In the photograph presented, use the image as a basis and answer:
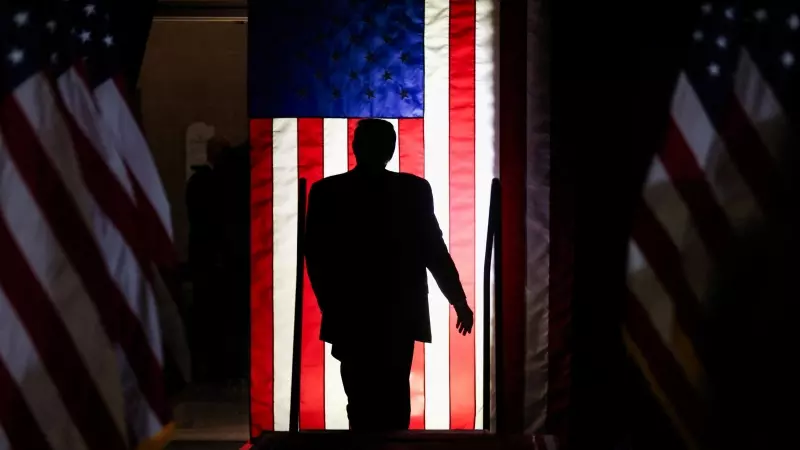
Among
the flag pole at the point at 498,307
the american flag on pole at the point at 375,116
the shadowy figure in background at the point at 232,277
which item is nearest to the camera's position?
the flag pole at the point at 498,307

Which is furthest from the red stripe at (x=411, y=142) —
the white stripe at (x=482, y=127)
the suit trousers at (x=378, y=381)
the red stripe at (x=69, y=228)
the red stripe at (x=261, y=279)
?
the red stripe at (x=69, y=228)

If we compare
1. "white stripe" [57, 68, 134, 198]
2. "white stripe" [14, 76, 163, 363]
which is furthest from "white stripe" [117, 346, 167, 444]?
"white stripe" [57, 68, 134, 198]

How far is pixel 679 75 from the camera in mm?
2717

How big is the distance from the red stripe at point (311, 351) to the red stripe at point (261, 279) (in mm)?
143

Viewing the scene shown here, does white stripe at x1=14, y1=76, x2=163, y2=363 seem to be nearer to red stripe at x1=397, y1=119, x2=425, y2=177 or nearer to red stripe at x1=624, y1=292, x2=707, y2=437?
red stripe at x1=397, y1=119, x2=425, y2=177

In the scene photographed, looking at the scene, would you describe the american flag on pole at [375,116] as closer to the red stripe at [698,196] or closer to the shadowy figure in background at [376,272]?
the shadowy figure in background at [376,272]

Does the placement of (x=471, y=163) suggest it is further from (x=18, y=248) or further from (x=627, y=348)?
(x=18, y=248)

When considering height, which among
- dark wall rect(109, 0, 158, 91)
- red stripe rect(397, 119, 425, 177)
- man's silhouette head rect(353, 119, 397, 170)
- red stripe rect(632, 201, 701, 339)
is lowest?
red stripe rect(632, 201, 701, 339)

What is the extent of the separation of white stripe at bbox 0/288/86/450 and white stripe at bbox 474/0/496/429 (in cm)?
167

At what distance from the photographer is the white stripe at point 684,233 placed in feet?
8.77

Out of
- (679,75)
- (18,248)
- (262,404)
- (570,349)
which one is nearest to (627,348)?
(570,349)

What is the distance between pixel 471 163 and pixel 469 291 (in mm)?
551

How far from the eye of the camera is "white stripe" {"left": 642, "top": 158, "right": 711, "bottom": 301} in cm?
267

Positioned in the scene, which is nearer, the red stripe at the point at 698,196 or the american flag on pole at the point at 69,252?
the american flag on pole at the point at 69,252
